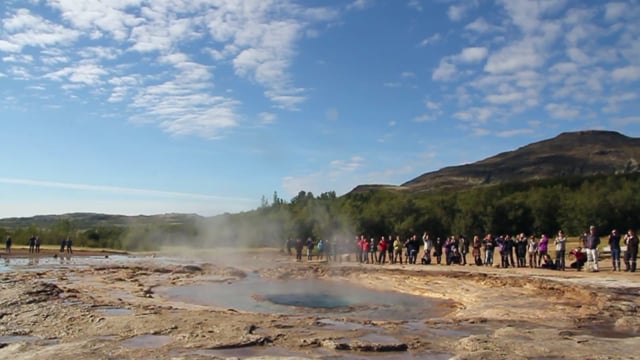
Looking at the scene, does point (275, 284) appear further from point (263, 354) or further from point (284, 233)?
point (284, 233)

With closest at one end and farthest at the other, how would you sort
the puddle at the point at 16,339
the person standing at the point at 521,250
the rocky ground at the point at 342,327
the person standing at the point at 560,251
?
the rocky ground at the point at 342,327 < the puddle at the point at 16,339 < the person standing at the point at 560,251 < the person standing at the point at 521,250

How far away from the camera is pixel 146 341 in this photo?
35.3 ft

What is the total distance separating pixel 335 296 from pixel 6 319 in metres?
11.0

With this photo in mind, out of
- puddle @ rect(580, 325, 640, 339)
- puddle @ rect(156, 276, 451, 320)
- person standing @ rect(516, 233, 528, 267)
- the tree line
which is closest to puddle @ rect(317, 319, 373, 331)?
puddle @ rect(156, 276, 451, 320)

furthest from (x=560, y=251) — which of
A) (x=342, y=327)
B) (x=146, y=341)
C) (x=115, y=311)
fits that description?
(x=146, y=341)

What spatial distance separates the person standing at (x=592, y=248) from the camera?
76.2ft

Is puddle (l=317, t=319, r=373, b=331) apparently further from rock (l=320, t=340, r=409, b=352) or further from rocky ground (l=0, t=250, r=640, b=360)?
rock (l=320, t=340, r=409, b=352)

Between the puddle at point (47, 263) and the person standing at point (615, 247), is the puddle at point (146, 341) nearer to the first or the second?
the person standing at point (615, 247)

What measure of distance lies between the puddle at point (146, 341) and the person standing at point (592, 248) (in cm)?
1802

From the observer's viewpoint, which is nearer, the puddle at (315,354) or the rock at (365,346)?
the puddle at (315,354)

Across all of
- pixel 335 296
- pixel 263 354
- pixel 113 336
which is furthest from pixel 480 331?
pixel 335 296

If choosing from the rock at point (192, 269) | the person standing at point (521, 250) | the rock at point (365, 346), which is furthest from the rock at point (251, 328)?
the rock at point (192, 269)

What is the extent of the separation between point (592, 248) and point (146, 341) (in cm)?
1901

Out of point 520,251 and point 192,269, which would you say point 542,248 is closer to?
point 520,251
